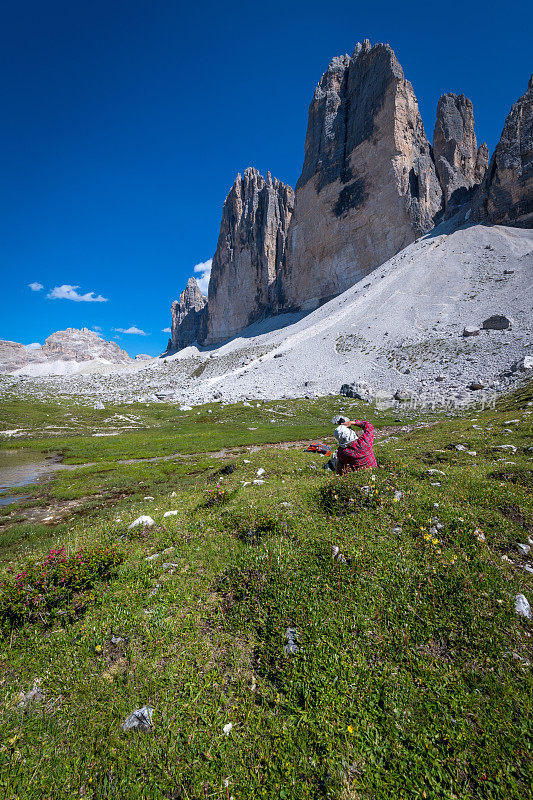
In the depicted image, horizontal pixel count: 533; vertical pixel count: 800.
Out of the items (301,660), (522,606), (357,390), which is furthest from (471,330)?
(301,660)

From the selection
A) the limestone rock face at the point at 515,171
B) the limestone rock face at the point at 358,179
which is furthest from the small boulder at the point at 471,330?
the limestone rock face at the point at 358,179

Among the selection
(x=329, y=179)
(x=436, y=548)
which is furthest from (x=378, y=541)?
(x=329, y=179)

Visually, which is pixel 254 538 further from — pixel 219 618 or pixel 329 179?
pixel 329 179

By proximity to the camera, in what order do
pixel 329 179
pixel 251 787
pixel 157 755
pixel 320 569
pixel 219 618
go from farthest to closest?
1. pixel 329 179
2. pixel 320 569
3. pixel 219 618
4. pixel 157 755
5. pixel 251 787

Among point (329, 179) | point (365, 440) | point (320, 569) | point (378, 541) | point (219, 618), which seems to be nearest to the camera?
point (219, 618)

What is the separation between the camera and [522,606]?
4.53 meters

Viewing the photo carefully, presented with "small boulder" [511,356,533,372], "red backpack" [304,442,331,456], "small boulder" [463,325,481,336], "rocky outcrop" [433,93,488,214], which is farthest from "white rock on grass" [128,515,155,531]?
"rocky outcrop" [433,93,488,214]

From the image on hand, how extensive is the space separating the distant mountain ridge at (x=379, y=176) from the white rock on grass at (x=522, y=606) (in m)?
76.6

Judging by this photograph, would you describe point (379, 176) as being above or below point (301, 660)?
above

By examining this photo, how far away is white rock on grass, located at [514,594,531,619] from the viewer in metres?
4.48

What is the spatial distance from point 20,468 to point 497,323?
1998 inches

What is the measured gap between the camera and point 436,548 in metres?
5.77

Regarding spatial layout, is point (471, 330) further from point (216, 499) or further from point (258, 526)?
point (258, 526)

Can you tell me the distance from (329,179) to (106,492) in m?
112
